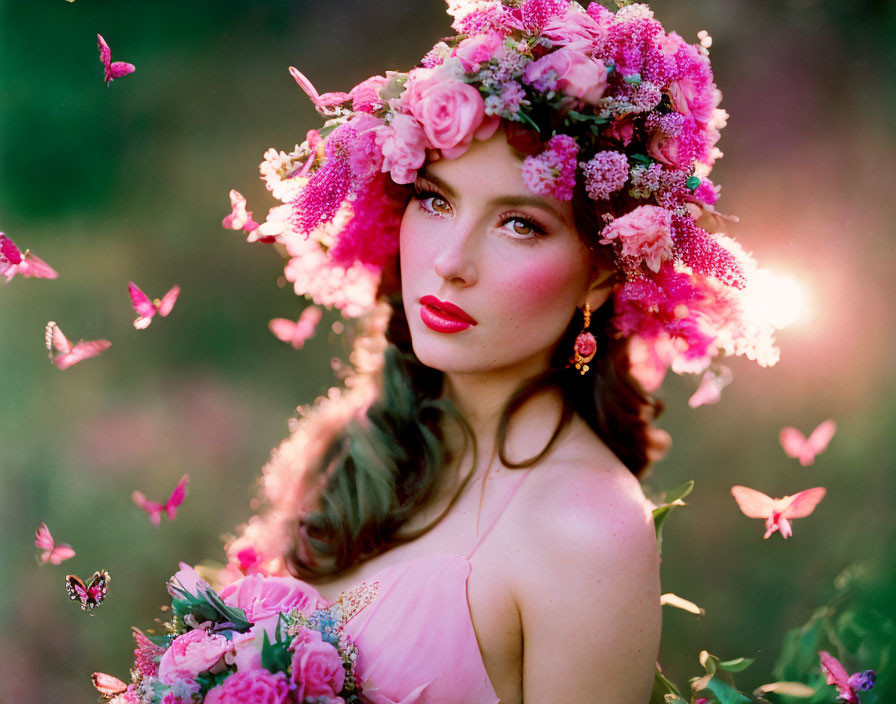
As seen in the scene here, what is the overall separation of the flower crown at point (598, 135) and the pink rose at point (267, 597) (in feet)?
2.85

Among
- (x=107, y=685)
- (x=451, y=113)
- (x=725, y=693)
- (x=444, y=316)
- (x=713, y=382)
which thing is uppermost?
(x=451, y=113)

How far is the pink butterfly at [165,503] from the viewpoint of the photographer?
3062mm

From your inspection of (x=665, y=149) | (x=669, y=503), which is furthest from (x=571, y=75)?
(x=669, y=503)

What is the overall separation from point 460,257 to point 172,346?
2.45 m

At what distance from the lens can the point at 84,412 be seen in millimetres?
3936

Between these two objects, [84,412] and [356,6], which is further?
[84,412]

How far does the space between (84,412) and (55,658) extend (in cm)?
106

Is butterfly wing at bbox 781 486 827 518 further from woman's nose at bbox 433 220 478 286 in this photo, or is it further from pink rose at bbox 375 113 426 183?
pink rose at bbox 375 113 426 183

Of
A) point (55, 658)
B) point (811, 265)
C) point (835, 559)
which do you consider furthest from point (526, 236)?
point (55, 658)

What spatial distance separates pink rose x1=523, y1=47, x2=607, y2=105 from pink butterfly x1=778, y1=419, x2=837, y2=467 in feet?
5.94

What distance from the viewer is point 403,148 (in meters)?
1.96

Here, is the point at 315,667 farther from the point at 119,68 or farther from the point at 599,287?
the point at 119,68

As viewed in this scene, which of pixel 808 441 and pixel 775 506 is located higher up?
Result: pixel 775 506

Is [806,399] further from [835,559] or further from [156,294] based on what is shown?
[156,294]
